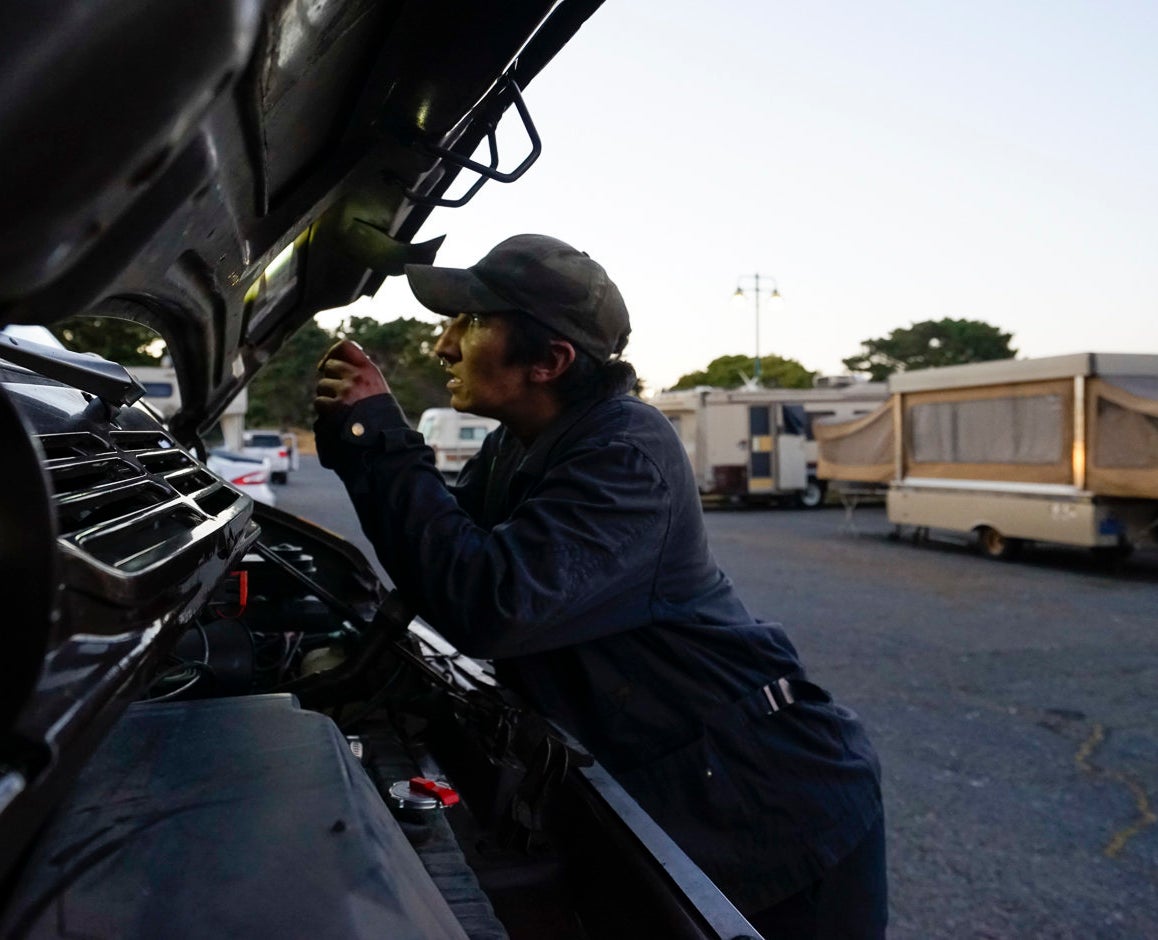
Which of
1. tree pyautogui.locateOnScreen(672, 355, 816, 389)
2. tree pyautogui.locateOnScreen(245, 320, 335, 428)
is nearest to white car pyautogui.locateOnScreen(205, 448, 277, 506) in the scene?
tree pyautogui.locateOnScreen(672, 355, 816, 389)

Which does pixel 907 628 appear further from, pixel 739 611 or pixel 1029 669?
pixel 739 611

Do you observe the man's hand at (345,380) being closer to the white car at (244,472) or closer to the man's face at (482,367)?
the man's face at (482,367)

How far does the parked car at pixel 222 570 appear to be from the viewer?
661 mm

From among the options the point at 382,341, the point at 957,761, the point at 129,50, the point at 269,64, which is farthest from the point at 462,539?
the point at 382,341

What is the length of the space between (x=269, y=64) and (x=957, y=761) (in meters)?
5.04

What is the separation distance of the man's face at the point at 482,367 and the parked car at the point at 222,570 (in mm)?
244

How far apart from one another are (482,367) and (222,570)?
81cm

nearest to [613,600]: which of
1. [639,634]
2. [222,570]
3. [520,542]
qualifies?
[639,634]

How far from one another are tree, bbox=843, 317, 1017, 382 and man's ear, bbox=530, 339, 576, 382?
63171 millimetres

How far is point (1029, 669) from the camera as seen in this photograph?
715cm

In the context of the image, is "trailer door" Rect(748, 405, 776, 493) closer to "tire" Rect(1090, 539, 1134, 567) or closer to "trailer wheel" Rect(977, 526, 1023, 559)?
"trailer wheel" Rect(977, 526, 1023, 559)

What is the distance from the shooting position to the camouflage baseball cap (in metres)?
2.04

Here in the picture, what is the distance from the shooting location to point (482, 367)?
2.13 m

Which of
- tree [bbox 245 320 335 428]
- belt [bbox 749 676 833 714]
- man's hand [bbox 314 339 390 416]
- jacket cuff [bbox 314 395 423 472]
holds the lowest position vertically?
belt [bbox 749 676 833 714]
